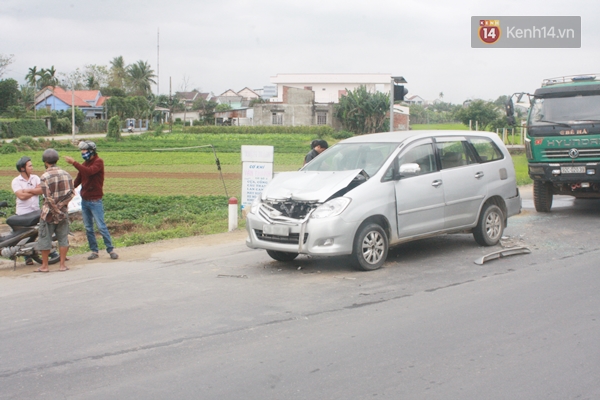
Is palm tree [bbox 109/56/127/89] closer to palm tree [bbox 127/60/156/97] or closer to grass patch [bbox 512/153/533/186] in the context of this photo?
palm tree [bbox 127/60/156/97]

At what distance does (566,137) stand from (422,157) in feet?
18.4

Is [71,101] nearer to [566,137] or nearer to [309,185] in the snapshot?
[566,137]

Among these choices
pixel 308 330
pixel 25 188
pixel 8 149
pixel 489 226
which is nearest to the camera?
pixel 308 330

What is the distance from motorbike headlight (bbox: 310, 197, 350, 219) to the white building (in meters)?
89.4

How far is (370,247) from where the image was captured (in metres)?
8.63

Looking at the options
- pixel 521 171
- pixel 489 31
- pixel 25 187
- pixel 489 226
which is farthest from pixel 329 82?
pixel 25 187

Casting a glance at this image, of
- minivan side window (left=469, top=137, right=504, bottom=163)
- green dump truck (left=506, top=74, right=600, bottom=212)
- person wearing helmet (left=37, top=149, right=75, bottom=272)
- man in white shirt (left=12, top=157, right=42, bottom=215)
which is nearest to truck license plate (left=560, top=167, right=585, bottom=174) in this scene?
green dump truck (left=506, top=74, right=600, bottom=212)

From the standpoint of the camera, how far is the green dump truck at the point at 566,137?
13438 millimetres

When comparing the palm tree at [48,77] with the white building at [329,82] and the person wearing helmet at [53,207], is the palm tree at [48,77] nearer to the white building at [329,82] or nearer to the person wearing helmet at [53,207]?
the white building at [329,82]

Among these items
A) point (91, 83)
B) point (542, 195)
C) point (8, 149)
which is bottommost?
point (542, 195)

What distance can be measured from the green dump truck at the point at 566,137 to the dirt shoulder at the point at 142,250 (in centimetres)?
672

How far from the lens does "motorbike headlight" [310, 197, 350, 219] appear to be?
8312 millimetres

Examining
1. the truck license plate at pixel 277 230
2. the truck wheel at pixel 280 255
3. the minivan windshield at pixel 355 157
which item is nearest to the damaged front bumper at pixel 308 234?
the truck license plate at pixel 277 230

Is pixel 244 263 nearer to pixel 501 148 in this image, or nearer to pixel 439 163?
pixel 439 163
